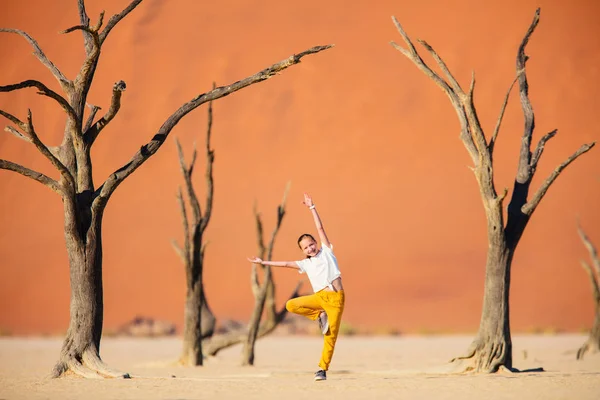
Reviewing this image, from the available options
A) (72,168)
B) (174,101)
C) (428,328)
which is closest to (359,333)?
(428,328)

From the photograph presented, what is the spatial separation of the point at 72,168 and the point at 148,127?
87.3 ft

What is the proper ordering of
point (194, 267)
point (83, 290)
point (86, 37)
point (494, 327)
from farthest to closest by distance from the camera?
point (194, 267)
point (494, 327)
point (86, 37)
point (83, 290)

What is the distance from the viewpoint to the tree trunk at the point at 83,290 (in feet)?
37.6

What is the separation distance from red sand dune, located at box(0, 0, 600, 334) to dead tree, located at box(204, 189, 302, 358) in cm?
1654

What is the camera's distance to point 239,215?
3725cm

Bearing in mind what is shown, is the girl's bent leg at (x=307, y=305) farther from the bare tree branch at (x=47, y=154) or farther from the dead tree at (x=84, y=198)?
the bare tree branch at (x=47, y=154)

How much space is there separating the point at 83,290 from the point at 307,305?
8.91ft

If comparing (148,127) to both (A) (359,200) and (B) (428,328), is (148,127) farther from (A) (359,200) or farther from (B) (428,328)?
(B) (428,328)

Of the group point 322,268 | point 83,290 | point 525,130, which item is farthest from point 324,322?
point 525,130

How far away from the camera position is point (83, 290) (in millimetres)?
11602

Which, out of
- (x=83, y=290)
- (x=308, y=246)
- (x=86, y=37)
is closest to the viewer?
(x=308, y=246)

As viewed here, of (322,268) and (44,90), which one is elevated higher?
(44,90)

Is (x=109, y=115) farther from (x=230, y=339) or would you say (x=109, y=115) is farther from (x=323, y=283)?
(x=230, y=339)

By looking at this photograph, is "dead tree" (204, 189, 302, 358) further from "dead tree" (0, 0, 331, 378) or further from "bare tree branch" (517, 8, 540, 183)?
"dead tree" (0, 0, 331, 378)
